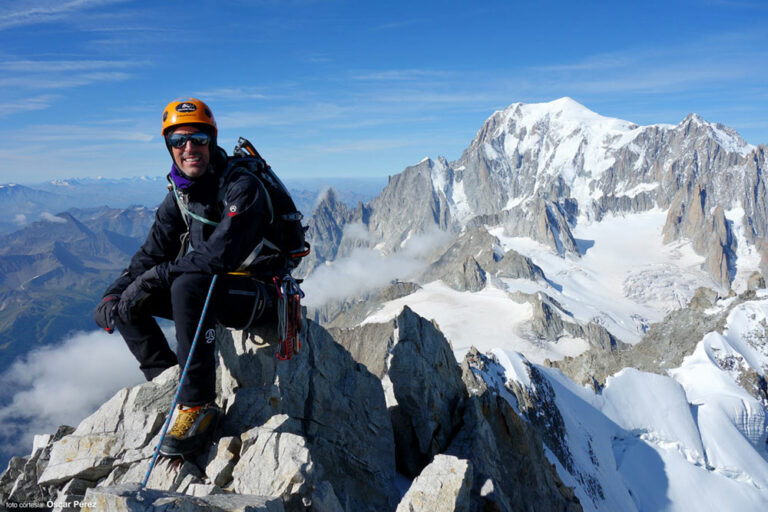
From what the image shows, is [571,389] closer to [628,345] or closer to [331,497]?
[331,497]

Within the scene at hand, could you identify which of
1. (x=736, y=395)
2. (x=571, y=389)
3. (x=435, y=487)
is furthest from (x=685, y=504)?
(x=435, y=487)

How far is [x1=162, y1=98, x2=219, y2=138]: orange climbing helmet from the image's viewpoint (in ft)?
23.2

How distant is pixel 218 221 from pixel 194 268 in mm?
1058

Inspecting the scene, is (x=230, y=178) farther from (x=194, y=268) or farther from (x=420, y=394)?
(x=420, y=394)

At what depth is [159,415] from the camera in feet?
24.9

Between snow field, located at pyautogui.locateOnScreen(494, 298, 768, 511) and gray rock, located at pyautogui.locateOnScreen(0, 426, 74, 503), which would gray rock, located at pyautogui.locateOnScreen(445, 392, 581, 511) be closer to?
gray rock, located at pyautogui.locateOnScreen(0, 426, 74, 503)

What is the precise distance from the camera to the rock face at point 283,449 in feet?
20.0

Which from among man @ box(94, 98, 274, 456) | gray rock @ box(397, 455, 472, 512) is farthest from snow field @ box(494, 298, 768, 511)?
man @ box(94, 98, 274, 456)

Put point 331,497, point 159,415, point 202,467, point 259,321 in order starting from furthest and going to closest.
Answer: point 259,321
point 159,415
point 202,467
point 331,497

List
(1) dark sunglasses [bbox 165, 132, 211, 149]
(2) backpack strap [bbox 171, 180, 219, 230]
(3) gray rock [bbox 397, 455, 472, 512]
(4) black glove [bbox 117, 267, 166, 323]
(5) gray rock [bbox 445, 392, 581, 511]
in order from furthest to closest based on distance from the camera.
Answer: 1. (5) gray rock [bbox 445, 392, 581, 511]
2. (2) backpack strap [bbox 171, 180, 219, 230]
3. (1) dark sunglasses [bbox 165, 132, 211, 149]
4. (4) black glove [bbox 117, 267, 166, 323]
5. (3) gray rock [bbox 397, 455, 472, 512]

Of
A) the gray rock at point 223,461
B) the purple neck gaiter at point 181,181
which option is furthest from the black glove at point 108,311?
the gray rock at point 223,461

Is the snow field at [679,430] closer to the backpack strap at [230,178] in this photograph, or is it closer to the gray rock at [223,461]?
the gray rock at [223,461]

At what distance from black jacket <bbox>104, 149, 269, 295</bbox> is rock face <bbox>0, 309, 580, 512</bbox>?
214cm

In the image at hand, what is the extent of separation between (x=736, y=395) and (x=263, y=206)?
7625cm
